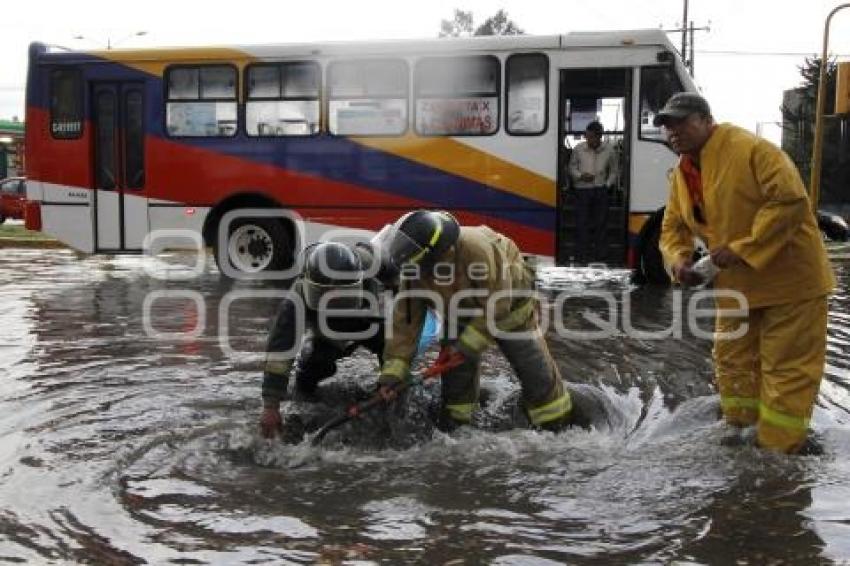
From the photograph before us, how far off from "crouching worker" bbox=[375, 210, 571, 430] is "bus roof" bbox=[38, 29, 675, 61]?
6.64m

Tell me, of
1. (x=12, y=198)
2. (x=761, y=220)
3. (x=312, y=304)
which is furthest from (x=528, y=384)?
(x=12, y=198)

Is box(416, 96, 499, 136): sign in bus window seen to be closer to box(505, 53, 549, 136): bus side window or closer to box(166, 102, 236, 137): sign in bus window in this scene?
box(505, 53, 549, 136): bus side window

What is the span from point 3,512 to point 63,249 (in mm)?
15376

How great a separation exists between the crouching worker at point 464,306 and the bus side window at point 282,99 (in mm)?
7275

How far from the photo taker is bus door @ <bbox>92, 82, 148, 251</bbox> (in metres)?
12.6

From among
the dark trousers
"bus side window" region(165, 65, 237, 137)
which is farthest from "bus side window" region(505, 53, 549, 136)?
"bus side window" region(165, 65, 237, 137)

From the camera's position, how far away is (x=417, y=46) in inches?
456

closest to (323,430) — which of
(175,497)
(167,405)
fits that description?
(175,497)

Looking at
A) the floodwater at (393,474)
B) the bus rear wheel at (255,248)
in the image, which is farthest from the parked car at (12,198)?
the floodwater at (393,474)

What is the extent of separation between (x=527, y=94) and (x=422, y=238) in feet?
23.8

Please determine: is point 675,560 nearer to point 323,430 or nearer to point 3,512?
point 323,430

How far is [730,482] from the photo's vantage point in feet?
14.2

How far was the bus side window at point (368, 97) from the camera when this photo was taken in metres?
11.7

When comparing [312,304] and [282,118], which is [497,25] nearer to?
[282,118]
